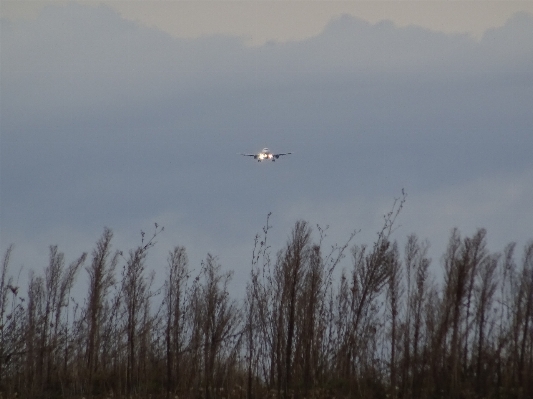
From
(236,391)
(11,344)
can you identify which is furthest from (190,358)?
(11,344)

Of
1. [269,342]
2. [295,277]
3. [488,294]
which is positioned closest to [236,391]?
[269,342]

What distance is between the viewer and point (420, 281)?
2198 cm

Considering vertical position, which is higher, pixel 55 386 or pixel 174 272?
pixel 174 272

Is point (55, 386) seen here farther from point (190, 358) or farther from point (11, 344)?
point (190, 358)

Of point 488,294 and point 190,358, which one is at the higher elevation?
point 488,294

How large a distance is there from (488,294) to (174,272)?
22.7 ft

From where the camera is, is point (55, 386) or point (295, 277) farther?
point (55, 386)

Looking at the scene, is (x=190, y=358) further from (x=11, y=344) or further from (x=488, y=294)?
(x=488, y=294)

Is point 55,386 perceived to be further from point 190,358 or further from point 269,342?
point 269,342

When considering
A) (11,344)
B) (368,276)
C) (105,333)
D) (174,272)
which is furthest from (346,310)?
(11,344)

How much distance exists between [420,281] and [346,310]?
69.7 inches

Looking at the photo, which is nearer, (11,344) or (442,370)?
(442,370)

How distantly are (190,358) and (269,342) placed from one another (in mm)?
1923

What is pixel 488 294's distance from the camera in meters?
21.4
